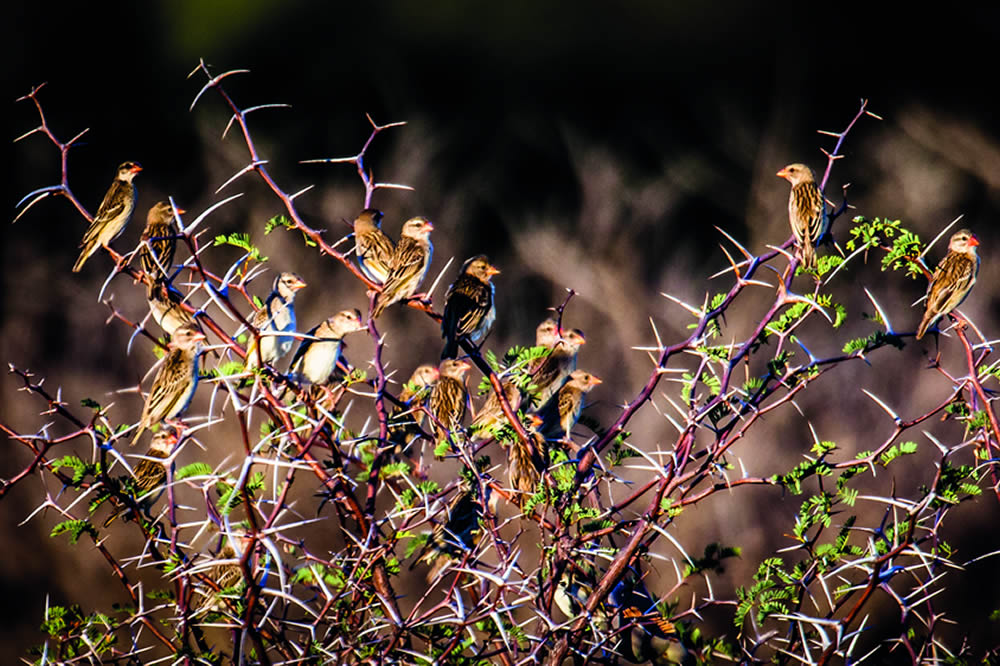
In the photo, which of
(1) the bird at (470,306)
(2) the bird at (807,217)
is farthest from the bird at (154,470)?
(2) the bird at (807,217)

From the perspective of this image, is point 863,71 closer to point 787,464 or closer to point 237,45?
point 787,464

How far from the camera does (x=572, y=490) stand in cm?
275

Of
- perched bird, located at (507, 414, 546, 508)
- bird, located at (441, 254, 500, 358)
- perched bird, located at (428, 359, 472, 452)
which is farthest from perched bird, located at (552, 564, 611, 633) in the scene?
bird, located at (441, 254, 500, 358)

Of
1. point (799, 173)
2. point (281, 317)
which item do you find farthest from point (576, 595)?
point (799, 173)

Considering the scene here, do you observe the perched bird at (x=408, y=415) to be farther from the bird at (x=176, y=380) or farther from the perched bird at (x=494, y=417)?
the bird at (x=176, y=380)

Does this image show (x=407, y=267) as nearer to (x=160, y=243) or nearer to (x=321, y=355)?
(x=321, y=355)

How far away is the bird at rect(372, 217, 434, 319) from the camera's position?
358 cm

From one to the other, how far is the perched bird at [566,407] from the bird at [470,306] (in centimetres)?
43

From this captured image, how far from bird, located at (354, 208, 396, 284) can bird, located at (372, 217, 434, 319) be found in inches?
2.4

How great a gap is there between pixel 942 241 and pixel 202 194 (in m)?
4.90

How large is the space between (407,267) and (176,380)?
1.10 meters

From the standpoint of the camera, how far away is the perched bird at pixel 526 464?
286 cm

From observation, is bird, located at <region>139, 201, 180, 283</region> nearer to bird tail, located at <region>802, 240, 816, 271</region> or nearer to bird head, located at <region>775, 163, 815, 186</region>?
bird tail, located at <region>802, 240, 816, 271</region>

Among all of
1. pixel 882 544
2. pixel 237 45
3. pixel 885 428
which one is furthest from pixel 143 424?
pixel 885 428
